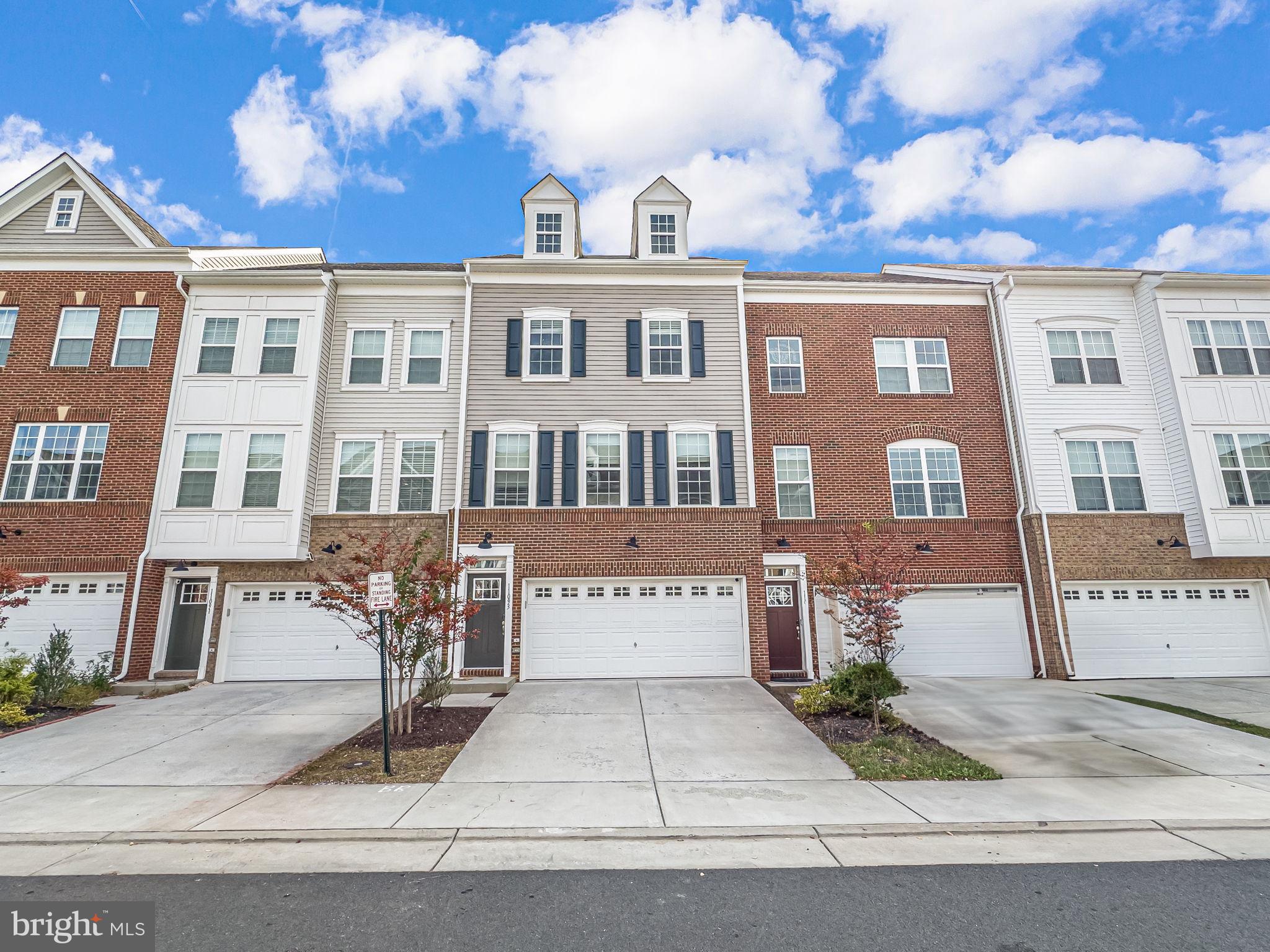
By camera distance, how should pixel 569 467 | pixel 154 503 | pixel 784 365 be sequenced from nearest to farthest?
pixel 154 503 → pixel 569 467 → pixel 784 365

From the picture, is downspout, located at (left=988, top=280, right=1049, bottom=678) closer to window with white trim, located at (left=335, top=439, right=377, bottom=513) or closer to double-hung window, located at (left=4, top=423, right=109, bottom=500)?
window with white trim, located at (left=335, top=439, right=377, bottom=513)

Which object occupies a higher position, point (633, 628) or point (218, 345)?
point (218, 345)

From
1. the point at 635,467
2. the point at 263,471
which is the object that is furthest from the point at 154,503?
the point at 635,467

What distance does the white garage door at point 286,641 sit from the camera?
14.5m

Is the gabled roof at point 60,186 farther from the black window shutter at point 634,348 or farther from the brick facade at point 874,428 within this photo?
the brick facade at point 874,428

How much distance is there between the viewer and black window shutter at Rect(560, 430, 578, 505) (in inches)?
584

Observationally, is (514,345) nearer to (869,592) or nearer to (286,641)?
(286,641)

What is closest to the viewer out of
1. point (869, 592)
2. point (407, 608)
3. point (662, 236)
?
point (407, 608)

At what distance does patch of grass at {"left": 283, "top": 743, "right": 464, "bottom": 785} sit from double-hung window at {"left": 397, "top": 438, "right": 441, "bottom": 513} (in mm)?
6948

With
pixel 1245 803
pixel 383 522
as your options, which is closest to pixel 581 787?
pixel 1245 803

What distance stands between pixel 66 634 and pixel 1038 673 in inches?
894

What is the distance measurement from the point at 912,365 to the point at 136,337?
2067cm

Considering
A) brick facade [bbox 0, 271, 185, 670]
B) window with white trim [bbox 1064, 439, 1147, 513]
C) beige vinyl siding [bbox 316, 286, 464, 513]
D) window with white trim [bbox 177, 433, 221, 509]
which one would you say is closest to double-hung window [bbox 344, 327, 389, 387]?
beige vinyl siding [bbox 316, 286, 464, 513]

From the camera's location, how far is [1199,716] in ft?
34.8
